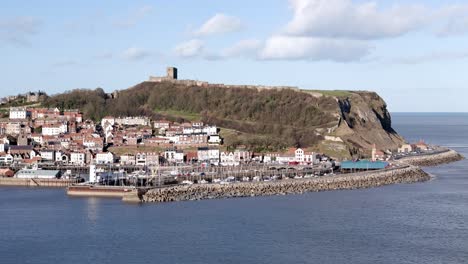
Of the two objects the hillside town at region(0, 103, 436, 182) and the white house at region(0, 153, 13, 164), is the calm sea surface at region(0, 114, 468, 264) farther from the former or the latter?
the white house at region(0, 153, 13, 164)

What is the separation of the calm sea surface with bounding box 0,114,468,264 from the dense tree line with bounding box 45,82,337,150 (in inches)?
734

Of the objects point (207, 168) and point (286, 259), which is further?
point (207, 168)

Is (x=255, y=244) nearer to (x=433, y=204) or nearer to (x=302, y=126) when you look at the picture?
(x=433, y=204)

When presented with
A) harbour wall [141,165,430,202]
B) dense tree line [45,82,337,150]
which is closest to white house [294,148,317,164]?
dense tree line [45,82,337,150]

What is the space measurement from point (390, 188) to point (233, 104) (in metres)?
26.2

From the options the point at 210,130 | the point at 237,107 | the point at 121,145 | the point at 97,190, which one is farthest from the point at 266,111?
the point at 97,190

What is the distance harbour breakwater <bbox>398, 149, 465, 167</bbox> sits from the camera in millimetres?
50906

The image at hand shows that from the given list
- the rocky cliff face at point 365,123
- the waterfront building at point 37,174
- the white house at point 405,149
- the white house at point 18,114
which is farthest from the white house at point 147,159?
the white house at point 405,149

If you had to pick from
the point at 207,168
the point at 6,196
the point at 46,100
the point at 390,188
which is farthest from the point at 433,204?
the point at 46,100

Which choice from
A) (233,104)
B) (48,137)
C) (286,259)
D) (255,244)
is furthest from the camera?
(233,104)

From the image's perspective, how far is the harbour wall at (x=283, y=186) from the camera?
34.2 metres

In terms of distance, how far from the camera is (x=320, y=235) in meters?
25.2

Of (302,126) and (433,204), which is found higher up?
(302,126)

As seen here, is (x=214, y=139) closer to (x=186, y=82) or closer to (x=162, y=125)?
(x=162, y=125)
